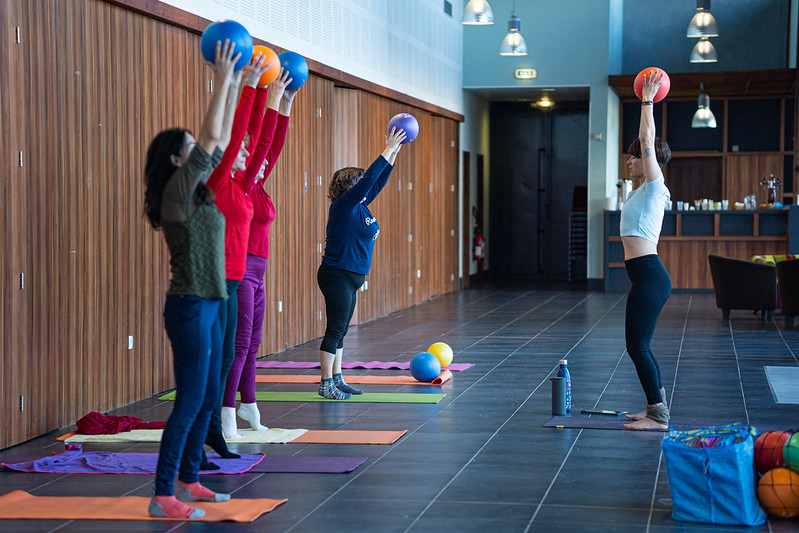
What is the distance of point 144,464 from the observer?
4.74 m

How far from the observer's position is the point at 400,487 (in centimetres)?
434

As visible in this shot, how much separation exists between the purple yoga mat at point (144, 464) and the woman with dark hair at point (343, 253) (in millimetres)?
1615

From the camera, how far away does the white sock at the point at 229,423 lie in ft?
17.3

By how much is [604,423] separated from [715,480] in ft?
6.06

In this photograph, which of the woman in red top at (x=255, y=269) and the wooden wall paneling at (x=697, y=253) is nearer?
the woman in red top at (x=255, y=269)

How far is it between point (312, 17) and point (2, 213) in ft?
16.5

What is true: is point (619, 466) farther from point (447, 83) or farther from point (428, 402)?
point (447, 83)

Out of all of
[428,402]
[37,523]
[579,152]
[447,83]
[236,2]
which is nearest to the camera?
[37,523]

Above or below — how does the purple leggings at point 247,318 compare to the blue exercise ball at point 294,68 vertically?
below

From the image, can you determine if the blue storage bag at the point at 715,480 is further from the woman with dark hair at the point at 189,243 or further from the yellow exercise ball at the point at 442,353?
the yellow exercise ball at the point at 442,353

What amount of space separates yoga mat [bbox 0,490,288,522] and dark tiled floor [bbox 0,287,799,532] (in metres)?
0.06

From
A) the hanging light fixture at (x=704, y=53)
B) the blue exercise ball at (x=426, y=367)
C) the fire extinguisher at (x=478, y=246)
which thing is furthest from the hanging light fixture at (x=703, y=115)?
the blue exercise ball at (x=426, y=367)

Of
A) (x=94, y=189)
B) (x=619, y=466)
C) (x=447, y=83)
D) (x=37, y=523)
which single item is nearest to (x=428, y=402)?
(x=619, y=466)

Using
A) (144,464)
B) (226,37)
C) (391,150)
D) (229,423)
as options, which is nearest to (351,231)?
(391,150)
